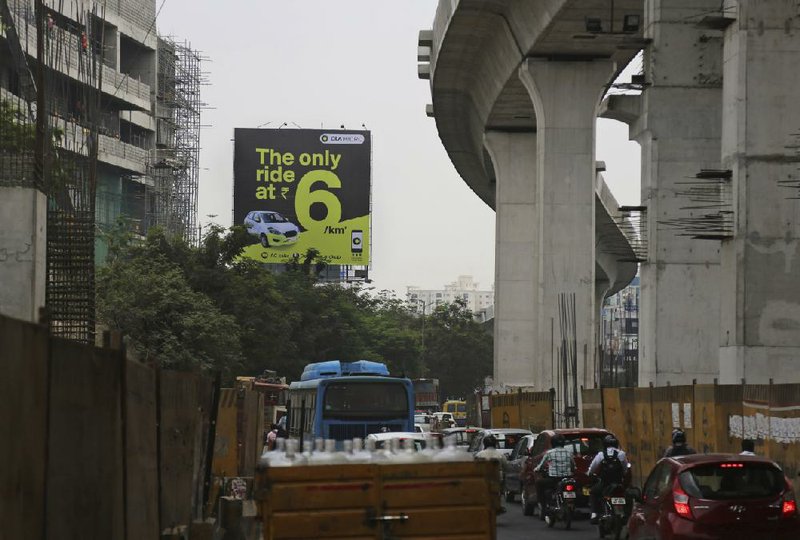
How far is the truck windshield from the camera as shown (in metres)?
33.6

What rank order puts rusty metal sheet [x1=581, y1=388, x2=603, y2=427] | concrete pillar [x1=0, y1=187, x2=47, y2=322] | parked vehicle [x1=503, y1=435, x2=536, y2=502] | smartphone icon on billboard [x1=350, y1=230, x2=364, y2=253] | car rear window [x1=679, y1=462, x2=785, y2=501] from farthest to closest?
1. smartphone icon on billboard [x1=350, y1=230, x2=364, y2=253]
2. rusty metal sheet [x1=581, y1=388, x2=603, y2=427]
3. parked vehicle [x1=503, y1=435, x2=536, y2=502]
4. concrete pillar [x1=0, y1=187, x2=47, y2=322]
5. car rear window [x1=679, y1=462, x2=785, y2=501]

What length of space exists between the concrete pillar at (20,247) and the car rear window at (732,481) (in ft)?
35.5

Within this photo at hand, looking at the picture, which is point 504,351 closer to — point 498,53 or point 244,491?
point 498,53

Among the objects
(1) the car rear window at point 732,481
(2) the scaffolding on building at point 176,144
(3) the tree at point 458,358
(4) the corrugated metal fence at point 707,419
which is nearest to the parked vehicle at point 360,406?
(4) the corrugated metal fence at point 707,419

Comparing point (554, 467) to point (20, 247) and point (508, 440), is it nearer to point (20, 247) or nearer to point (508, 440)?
point (508, 440)

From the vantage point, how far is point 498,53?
45.3 m

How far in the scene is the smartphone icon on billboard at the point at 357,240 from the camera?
10094cm

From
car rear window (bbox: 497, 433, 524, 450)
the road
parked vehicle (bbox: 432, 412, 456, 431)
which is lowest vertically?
parked vehicle (bbox: 432, 412, 456, 431)

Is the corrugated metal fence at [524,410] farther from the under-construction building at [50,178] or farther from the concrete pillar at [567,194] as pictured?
the under-construction building at [50,178]

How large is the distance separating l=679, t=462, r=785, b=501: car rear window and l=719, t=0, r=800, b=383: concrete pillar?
42.3ft

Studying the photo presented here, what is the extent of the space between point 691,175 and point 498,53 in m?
8.48

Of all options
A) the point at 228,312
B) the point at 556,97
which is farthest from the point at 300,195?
the point at 556,97

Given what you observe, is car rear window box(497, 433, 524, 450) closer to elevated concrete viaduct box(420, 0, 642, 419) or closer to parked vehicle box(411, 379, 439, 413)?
elevated concrete viaduct box(420, 0, 642, 419)

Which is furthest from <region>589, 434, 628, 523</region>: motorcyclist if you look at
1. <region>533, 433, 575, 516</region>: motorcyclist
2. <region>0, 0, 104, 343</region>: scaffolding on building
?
<region>0, 0, 104, 343</region>: scaffolding on building
